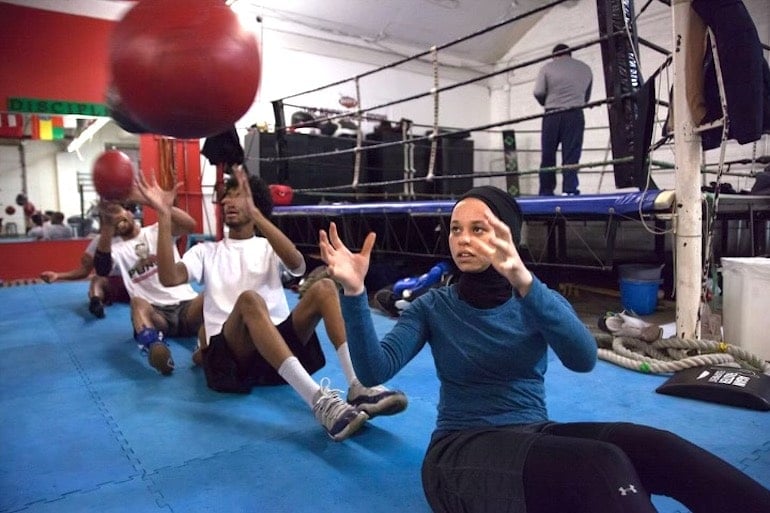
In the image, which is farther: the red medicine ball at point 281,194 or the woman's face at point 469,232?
the red medicine ball at point 281,194

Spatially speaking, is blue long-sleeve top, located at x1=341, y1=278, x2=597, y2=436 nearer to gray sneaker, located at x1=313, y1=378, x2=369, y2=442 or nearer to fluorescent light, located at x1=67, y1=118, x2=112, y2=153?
gray sneaker, located at x1=313, y1=378, x2=369, y2=442

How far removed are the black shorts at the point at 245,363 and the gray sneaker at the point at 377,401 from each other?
321 mm

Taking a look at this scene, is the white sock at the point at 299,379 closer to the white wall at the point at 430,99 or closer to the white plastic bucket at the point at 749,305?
the white plastic bucket at the point at 749,305

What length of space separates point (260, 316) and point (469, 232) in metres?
1.06

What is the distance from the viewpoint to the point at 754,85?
6.82ft

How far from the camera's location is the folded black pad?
6.08 feet

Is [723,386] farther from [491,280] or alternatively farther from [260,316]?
[260,316]

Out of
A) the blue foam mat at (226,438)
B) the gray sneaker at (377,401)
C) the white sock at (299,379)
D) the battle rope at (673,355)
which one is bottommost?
the blue foam mat at (226,438)

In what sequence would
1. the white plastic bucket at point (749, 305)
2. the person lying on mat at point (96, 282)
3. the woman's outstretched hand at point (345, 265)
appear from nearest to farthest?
the woman's outstretched hand at point (345, 265), the white plastic bucket at point (749, 305), the person lying on mat at point (96, 282)

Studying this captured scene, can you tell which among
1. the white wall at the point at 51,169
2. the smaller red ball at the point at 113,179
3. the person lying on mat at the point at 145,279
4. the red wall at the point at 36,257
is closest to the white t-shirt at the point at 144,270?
the person lying on mat at the point at 145,279

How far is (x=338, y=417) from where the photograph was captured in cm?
165

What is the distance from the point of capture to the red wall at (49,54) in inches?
217

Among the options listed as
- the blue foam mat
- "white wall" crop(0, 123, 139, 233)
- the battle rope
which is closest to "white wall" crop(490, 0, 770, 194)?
the battle rope

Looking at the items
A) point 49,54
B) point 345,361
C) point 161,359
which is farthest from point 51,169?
point 345,361
